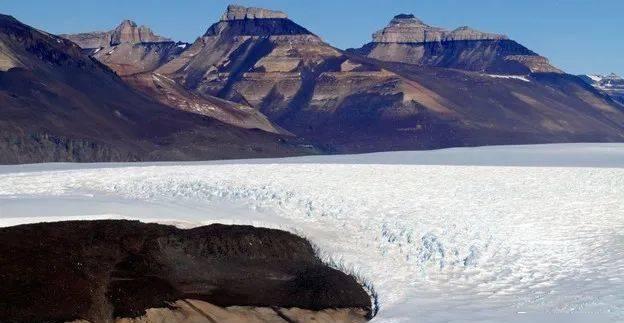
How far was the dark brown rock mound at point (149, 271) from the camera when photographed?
2048 cm

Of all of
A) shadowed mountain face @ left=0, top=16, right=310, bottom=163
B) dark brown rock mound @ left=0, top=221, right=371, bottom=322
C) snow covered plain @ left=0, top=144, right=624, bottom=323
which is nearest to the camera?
dark brown rock mound @ left=0, top=221, right=371, bottom=322

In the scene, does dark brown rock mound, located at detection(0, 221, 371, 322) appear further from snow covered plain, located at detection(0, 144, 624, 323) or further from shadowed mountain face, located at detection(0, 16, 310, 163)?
shadowed mountain face, located at detection(0, 16, 310, 163)

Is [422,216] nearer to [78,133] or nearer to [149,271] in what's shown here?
[149,271]

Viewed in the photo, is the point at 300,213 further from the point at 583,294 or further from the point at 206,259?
the point at 583,294

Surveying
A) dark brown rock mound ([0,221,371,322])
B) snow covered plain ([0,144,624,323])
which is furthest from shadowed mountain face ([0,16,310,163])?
dark brown rock mound ([0,221,371,322])

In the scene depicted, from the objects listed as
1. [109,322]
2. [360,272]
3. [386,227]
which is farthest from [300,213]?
[109,322]

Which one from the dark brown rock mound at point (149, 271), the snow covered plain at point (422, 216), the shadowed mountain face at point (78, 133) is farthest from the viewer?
the shadowed mountain face at point (78, 133)

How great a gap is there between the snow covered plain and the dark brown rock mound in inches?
36.9

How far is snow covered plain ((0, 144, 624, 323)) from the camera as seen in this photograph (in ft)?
73.4

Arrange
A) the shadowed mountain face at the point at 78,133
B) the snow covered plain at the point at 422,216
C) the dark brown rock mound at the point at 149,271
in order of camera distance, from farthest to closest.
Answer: the shadowed mountain face at the point at 78,133
the snow covered plain at the point at 422,216
the dark brown rock mound at the point at 149,271

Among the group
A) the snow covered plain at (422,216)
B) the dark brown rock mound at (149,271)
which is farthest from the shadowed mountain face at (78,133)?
the dark brown rock mound at (149,271)

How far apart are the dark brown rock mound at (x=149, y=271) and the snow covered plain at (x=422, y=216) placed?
94 cm

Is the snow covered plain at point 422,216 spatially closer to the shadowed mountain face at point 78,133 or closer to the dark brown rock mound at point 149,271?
the dark brown rock mound at point 149,271

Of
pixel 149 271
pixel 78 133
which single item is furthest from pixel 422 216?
pixel 78 133
